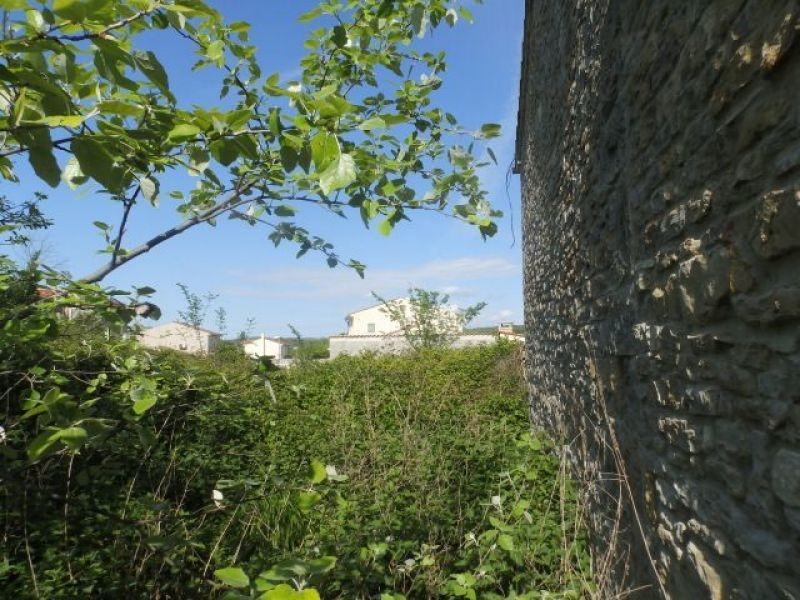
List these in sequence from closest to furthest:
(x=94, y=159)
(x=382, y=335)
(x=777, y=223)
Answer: (x=94, y=159), (x=777, y=223), (x=382, y=335)

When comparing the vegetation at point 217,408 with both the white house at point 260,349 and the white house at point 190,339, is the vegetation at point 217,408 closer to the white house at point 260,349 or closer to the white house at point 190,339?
the white house at point 260,349

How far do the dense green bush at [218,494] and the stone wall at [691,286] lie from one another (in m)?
0.87

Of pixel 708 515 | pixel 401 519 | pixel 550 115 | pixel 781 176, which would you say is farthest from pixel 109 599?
pixel 550 115

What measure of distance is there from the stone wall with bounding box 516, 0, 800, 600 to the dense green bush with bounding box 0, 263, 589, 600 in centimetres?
87

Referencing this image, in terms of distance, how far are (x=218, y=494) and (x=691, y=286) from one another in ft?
6.36

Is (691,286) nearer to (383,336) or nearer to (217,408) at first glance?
(217,408)

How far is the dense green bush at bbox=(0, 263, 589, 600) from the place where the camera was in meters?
2.18

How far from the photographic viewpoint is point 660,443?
8.45ft

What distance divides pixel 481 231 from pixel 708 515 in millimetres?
1367

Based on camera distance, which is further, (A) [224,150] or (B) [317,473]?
(B) [317,473]

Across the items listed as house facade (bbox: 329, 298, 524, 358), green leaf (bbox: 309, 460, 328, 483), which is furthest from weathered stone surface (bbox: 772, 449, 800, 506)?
house facade (bbox: 329, 298, 524, 358)

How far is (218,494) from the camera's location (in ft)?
7.48

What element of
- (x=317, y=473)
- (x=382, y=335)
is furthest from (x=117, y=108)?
(x=382, y=335)

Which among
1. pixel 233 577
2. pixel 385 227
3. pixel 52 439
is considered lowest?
pixel 233 577
